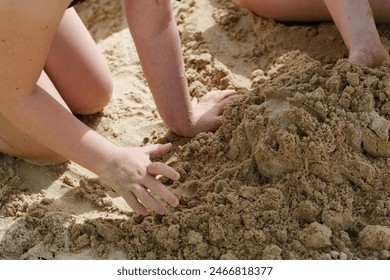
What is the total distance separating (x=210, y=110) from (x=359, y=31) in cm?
48

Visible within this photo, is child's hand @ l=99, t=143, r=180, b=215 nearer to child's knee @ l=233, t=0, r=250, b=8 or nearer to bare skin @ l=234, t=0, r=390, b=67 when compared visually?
bare skin @ l=234, t=0, r=390, b=67

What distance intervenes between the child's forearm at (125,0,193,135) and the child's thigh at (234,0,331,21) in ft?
1.46

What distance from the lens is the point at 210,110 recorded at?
1956 millimetres

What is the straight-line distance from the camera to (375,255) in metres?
1.50

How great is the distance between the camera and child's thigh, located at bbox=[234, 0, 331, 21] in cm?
216

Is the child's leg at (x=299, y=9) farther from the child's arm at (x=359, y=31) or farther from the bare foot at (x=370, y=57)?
the bare foot at (x=370, y=57)

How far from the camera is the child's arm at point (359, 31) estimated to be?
1.79 metres

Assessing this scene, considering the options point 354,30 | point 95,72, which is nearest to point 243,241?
point 354,30

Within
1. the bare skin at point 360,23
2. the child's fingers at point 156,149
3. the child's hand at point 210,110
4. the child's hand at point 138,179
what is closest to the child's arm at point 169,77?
Answer: the child's hand at point 210,110

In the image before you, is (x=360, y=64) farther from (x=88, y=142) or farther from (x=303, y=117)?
(x=88, y=142)

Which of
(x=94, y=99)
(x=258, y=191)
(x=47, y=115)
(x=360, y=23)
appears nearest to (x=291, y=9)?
(x=360, y=23)

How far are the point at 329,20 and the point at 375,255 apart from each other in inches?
37.6

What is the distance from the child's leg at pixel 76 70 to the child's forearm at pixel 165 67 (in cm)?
21

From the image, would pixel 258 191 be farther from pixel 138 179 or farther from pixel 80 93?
pixel 80 93
